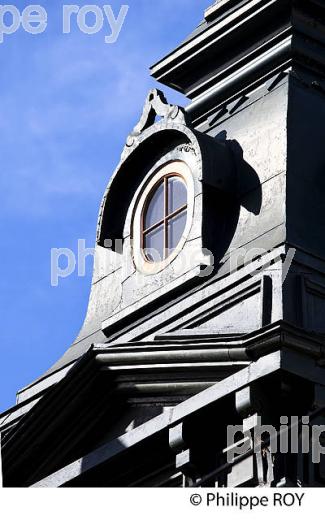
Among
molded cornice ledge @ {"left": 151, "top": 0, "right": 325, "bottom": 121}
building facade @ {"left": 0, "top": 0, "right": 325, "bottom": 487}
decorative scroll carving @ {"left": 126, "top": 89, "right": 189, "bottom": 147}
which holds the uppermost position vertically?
molded cornice ledge @ {"left": 151, "top": 0, "right": 325, "bottom": 121}

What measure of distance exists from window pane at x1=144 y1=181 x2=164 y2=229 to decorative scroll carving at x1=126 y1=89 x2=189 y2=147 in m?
0.84

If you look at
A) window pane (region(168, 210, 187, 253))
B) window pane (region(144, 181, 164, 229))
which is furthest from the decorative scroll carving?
window pane (region(168, 210, 187, 253))

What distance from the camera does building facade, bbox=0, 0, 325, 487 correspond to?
23.0 metres

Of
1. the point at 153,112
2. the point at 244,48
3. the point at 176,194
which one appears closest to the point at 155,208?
the point at 176,194

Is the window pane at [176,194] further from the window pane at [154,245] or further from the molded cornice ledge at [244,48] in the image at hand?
the molded cornice ledge at [244,48]

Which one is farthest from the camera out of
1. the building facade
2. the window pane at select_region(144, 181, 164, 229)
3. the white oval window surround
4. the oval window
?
the window pane at select_region(144, 181, 164, 229)

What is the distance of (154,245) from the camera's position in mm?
27469

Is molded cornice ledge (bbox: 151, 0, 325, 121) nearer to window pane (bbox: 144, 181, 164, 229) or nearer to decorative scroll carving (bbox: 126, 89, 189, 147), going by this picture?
decorative scroll carving (bbox: 126, 89, 189, 147)

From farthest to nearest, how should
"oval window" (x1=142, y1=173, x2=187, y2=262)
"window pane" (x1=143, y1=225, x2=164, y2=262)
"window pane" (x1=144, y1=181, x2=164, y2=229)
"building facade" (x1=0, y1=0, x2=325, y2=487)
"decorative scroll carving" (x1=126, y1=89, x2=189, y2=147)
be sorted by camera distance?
"window pane" (x1=144, y1=181, x2=164, y2=229) → "decorative scroll carving" (x1=126, y1=89, x2=189, y2=147) → "window pane" (x1=143, y1=225, x2=164, y2=262) → "oval window" (x1=142, y1=173, x2=187, y2=262) → "building facade" (x1=0, y1=0, x2=325, y2=487)

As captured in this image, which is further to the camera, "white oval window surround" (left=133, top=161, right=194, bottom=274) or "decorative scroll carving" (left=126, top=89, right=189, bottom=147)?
"decorative scroll carving" (left=126, top=89, right=189, bottom=147)

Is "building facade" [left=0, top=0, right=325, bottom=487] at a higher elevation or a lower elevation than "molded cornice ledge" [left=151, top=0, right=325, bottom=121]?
lower

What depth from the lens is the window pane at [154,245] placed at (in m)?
27.2

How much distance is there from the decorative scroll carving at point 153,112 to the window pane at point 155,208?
84 cm

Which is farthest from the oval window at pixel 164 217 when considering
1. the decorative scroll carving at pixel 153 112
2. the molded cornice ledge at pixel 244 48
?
the molded cornice ledge at pixel 244 48
